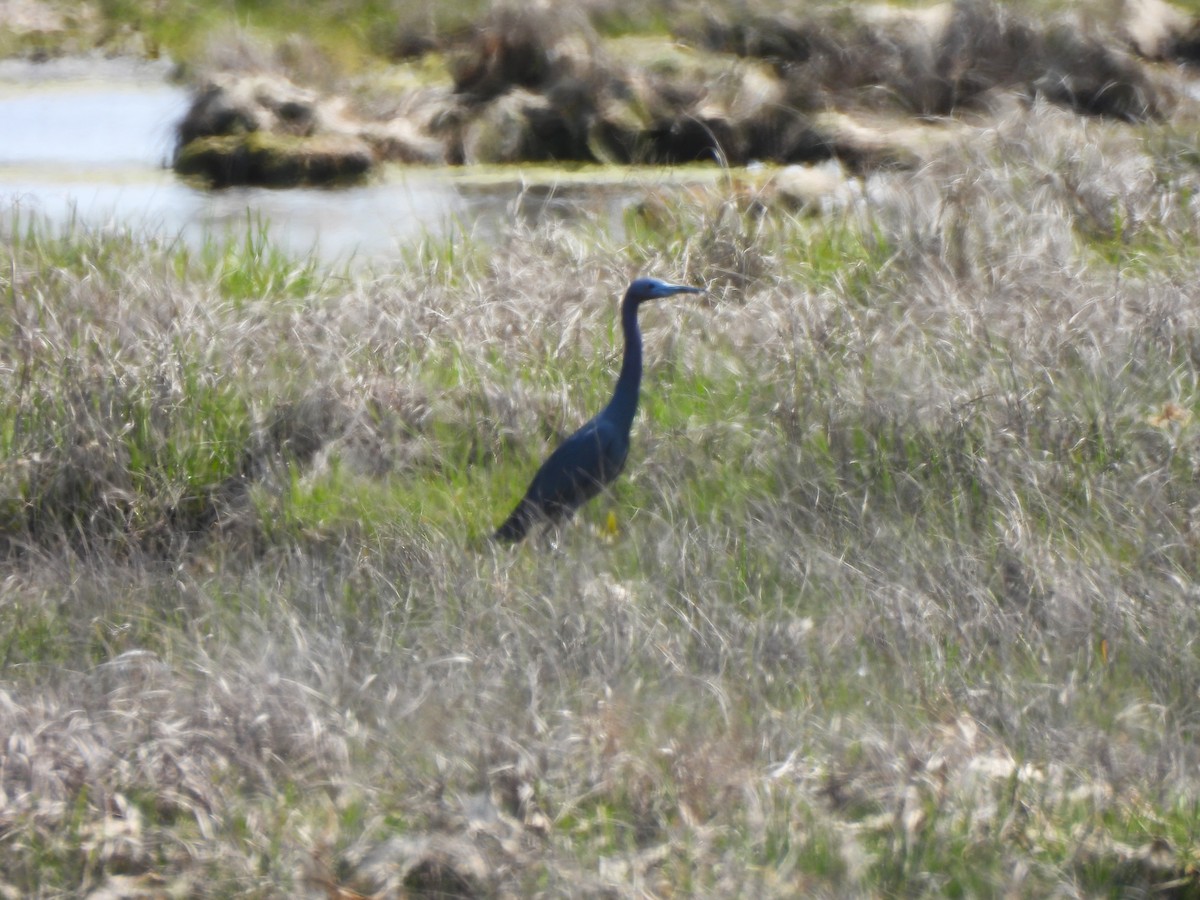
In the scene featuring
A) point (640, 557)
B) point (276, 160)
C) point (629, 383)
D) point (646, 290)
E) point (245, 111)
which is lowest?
point (276, 160)

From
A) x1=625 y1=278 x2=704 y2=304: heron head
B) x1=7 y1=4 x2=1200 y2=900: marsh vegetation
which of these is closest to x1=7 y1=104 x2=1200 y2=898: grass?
x1=7 y1=4 x2=1200 y2=900: marsh vegetation

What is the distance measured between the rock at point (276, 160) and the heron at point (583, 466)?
6.08 metres

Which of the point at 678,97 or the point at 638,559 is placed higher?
the point at 638,559

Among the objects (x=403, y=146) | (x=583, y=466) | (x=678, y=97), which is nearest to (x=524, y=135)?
(x=403, y=146)

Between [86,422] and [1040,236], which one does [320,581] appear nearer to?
[86,422]

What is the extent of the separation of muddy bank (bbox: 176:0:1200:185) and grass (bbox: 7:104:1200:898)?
3705mm

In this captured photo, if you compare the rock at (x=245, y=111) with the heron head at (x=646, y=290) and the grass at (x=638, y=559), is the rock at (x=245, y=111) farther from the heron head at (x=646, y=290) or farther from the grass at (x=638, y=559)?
the heron head at (x=646, y=290)

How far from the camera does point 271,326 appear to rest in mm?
6457

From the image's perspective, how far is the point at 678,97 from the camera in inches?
475

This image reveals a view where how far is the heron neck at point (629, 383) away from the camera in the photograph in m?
5.22

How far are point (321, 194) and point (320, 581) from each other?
6253 millimetres

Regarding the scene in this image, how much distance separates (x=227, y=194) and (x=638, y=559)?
21.9ft

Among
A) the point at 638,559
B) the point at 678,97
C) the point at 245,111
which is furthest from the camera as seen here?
the point at 678,97

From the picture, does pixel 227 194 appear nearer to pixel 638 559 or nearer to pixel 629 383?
pixel 629 383
